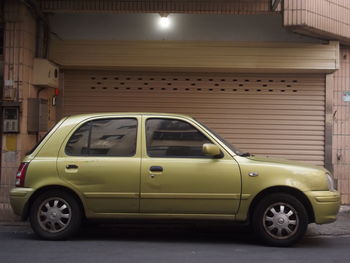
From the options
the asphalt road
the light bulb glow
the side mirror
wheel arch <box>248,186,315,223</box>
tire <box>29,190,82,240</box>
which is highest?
the light bulb glow

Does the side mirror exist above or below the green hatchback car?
above

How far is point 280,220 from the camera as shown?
680 centimetres

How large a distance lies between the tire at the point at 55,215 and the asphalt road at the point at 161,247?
5.4 inches

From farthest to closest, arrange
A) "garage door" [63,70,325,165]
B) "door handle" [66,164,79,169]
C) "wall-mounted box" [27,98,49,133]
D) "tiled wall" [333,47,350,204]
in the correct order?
"garage door" [63,70,325,165], "tiled wall" [333,47,350,204], "wall-mounted box" [27,98,49,133], "door handle" [66,164,79,169]

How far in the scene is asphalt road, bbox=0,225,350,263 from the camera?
6.23m

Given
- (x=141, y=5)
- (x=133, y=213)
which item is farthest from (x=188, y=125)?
(x=141, y=5)

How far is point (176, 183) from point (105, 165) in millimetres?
951

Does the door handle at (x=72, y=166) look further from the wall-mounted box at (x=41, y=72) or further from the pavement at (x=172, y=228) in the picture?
the wall-mounted box at (x=41, y=72)

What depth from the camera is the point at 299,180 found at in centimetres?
680

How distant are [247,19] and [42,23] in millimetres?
4039

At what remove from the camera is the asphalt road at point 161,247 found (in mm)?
6230

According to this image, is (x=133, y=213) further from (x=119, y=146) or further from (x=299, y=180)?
(x=299, y=180)

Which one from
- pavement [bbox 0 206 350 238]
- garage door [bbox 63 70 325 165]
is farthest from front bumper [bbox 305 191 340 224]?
garage door [bbox 63 70 325 165]

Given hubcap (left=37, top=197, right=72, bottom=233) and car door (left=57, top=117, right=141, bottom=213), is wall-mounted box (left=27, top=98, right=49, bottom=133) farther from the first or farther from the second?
hubcap (left=37, top=197, right=72, bottom=233)
